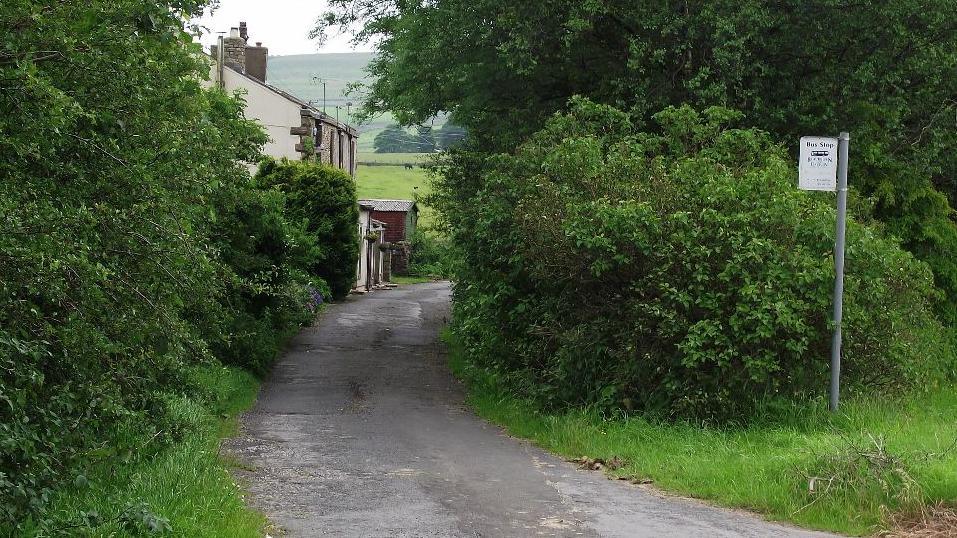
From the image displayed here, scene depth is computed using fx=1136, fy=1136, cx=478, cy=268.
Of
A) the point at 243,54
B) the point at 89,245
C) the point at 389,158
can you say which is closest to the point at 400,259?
the point at 243,54

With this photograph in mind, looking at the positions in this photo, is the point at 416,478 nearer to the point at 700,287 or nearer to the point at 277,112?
the point at 700,287

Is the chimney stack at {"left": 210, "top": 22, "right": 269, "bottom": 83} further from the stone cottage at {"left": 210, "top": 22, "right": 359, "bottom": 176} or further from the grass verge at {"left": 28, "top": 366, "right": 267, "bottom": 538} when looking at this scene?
the grass verge at {"left": 28, "top": 366, "right": 267, "bottom": 538}

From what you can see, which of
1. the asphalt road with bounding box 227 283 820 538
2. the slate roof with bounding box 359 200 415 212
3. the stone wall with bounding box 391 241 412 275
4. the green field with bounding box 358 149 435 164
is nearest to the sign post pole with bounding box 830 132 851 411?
the asphalt road with bounding box 227 283 820 538

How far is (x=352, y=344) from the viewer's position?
29.6m

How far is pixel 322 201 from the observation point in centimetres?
3691

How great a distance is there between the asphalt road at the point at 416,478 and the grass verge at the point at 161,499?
0.45 metres

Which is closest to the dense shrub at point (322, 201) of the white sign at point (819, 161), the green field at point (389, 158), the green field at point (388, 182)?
the white sign at point (819, 161)

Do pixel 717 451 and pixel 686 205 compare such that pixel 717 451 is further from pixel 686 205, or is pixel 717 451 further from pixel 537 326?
pixel 537 326

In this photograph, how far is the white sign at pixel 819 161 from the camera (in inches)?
484

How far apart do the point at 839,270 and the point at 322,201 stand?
25.8 m

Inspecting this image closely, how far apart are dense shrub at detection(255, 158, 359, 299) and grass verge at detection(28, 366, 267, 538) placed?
24.6 metres

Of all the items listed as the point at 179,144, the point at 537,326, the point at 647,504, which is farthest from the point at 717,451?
the point at 179,144

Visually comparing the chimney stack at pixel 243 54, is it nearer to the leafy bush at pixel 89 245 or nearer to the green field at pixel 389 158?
the leafy bush at pixel 89 245

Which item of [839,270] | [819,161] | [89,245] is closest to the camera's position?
[89,245]
